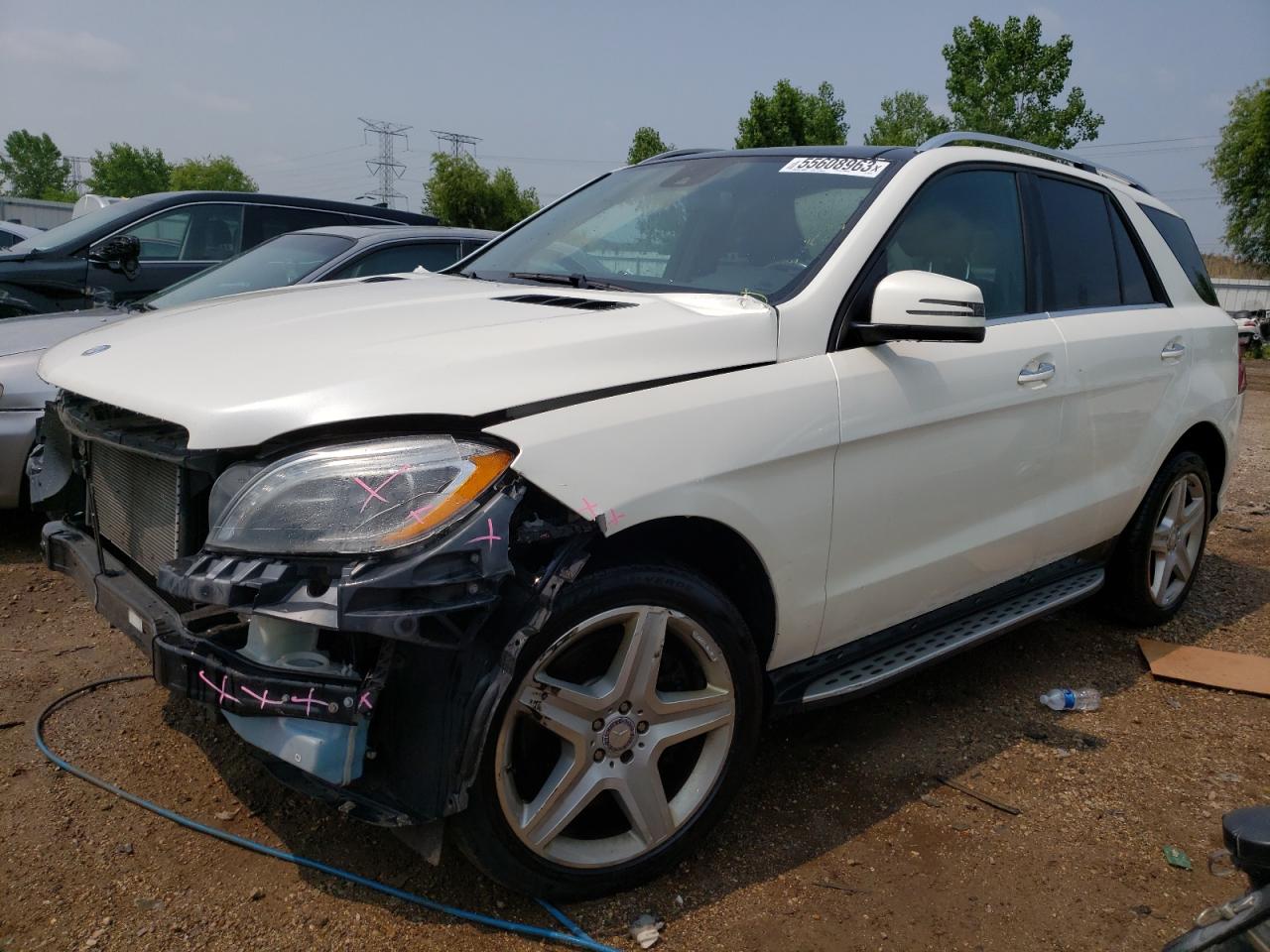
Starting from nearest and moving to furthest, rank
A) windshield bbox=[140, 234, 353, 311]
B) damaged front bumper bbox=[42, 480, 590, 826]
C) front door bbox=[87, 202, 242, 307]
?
1. damaged front bumper bbox=[42, 480, 590, 826]
2. windshield bbox=[140, 234, 353, 311]
3. front door bbox=[87, 202, 242, 307]

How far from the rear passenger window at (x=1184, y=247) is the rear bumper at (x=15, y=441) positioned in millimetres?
4851

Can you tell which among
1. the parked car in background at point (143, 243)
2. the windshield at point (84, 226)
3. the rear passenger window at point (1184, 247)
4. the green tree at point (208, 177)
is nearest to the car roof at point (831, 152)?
the rear passenger window at point (1184, 247)

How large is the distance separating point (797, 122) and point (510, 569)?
1275 inches

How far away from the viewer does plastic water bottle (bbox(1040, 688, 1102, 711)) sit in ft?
12.2

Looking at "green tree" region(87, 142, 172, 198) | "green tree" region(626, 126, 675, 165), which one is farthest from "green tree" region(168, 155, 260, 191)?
"green tree" region(626, 126, 675, 165)

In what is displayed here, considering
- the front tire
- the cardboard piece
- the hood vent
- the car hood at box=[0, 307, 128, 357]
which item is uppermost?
the hood vent

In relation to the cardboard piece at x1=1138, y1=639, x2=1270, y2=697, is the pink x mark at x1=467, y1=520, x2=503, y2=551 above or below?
above

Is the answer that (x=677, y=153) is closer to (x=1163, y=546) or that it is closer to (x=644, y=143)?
(x=1163, y=546)

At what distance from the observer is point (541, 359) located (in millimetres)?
2205

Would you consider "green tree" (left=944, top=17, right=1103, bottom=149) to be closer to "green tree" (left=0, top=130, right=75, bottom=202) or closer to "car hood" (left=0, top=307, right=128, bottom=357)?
"car hood" (left=0, top=307, right=128, bottom=357)

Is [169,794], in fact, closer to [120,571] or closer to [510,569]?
[120,571]

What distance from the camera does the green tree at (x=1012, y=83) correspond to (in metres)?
29.7

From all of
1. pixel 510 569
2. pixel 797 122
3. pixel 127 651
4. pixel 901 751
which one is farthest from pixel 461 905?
pixel 797 122

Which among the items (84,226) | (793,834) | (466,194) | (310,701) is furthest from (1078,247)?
(466,194)
